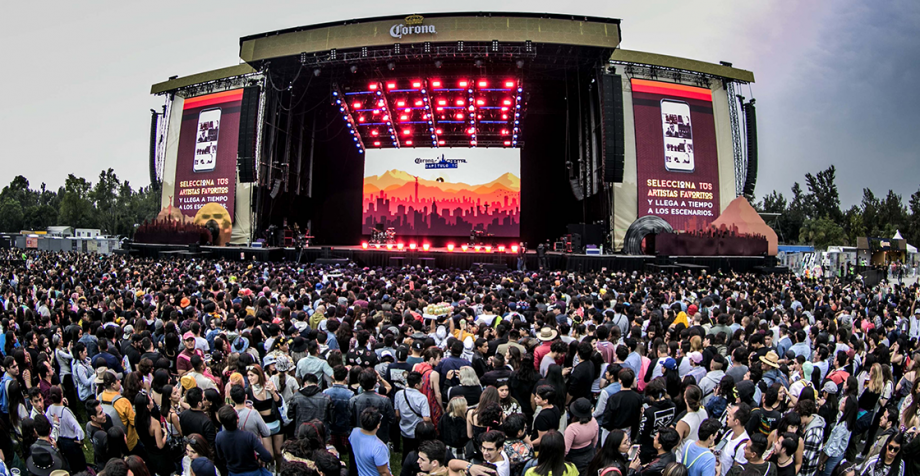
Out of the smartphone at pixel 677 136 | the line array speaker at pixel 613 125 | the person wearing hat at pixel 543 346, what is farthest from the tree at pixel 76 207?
the person wearing hat at pixel 543 346

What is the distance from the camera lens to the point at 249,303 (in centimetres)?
834

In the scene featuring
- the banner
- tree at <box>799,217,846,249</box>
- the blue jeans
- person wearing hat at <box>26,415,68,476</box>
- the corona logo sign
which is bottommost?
the blue jeans

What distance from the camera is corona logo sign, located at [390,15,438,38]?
21125 mm

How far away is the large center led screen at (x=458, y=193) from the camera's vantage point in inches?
1109

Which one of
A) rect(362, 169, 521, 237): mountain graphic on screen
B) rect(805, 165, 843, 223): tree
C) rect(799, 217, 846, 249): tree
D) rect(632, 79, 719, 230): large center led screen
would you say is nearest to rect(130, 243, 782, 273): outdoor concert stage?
rect(362, 169, 521, 237): mountain graphic on screen

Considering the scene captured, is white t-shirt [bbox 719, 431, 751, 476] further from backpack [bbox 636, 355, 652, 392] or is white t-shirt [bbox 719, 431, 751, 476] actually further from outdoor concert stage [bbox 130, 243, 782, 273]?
outdoor concert stage [bbox 130, 243, 782, 273]

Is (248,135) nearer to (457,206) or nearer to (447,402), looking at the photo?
(457,206)

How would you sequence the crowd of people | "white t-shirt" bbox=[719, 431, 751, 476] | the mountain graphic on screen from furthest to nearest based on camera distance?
1. the mountain graphic on screen
2. "white t-shirt" bbox=[719, 431, 751, 476]
3. the crowd of people

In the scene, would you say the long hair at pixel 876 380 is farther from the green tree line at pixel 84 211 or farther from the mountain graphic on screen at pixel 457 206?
the green tree line at pixel 84 211

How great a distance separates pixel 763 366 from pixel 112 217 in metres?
62.7

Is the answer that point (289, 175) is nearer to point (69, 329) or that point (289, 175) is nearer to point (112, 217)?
point (69, 329)

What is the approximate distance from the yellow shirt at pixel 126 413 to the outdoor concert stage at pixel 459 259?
1598 centimetres

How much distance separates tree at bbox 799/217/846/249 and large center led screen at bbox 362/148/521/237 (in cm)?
2764

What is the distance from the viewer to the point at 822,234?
43062 millimetres
